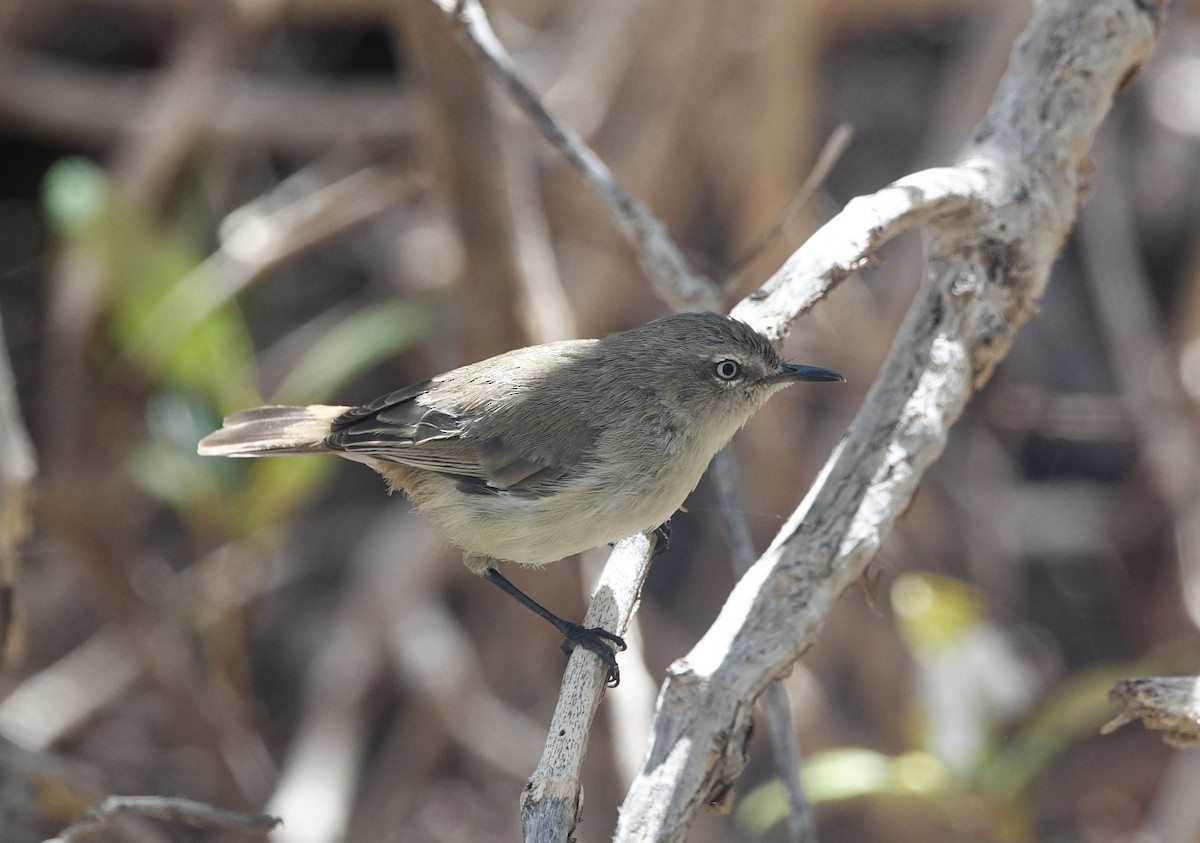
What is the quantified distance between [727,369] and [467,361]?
90.1 inches

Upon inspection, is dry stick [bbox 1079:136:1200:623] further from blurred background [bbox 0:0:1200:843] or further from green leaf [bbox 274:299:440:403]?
green leaf [bbox 274:299:440:403]

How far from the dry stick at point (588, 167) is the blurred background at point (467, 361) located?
120 cm

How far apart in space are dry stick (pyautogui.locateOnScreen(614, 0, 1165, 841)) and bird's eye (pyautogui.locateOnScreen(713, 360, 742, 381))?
0.31 meters

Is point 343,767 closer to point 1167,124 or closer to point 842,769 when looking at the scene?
point 842,769

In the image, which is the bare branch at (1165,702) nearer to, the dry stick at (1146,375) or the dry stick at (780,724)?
the dry stick at (780,724)

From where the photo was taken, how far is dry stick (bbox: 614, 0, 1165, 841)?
212cm

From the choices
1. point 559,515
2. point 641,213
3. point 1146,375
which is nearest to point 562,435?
point 559,515

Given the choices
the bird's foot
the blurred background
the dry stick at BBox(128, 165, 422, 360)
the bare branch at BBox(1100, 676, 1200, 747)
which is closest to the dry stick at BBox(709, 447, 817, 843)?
the bird's foot

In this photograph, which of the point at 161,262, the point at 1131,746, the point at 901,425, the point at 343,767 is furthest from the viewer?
the point at 1131,746

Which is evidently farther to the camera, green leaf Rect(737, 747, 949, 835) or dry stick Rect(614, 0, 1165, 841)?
green leaf Rect(737, 747, 949, 835)

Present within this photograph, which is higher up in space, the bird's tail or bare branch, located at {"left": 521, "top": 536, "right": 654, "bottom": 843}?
the bird's tail

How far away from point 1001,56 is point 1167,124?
147 cm

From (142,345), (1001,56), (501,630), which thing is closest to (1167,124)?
(1001,56)

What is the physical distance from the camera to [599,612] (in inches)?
112
